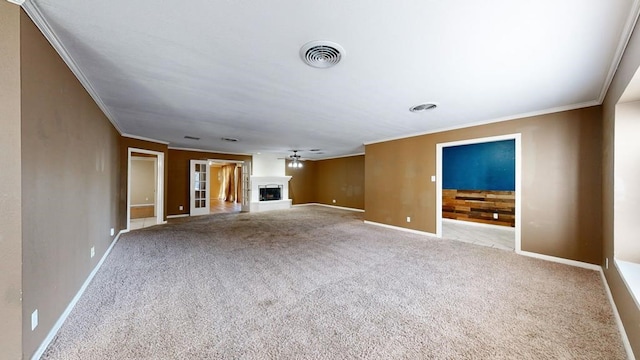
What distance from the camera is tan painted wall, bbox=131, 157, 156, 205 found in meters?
8.52

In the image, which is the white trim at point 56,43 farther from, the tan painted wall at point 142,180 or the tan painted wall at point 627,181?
the tan painted wall at point 142,180

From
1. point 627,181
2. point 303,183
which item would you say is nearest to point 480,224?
point 627,181

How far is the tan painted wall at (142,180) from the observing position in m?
8.52

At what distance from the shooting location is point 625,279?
1.78 metres

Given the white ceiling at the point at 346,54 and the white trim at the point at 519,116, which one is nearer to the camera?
the white ceiling at the point at 346,54

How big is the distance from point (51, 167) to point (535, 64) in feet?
13.7

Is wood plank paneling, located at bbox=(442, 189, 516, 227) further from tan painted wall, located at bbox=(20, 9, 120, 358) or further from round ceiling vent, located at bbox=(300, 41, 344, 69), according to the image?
tan painted wall, located at bbox=(20, 9, 120, 358)

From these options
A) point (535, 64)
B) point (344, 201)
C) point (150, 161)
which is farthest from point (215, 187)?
point (535, 64)

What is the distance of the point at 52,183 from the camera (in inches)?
69.6

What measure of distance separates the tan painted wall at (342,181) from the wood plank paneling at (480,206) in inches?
117

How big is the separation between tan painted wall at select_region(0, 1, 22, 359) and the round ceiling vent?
1741 mm

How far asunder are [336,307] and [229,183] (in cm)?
1126

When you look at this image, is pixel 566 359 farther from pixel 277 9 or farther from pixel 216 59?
pixel 216 59

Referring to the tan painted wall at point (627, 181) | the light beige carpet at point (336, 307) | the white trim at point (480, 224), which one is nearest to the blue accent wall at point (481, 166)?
the white trim at point (480, 224)
